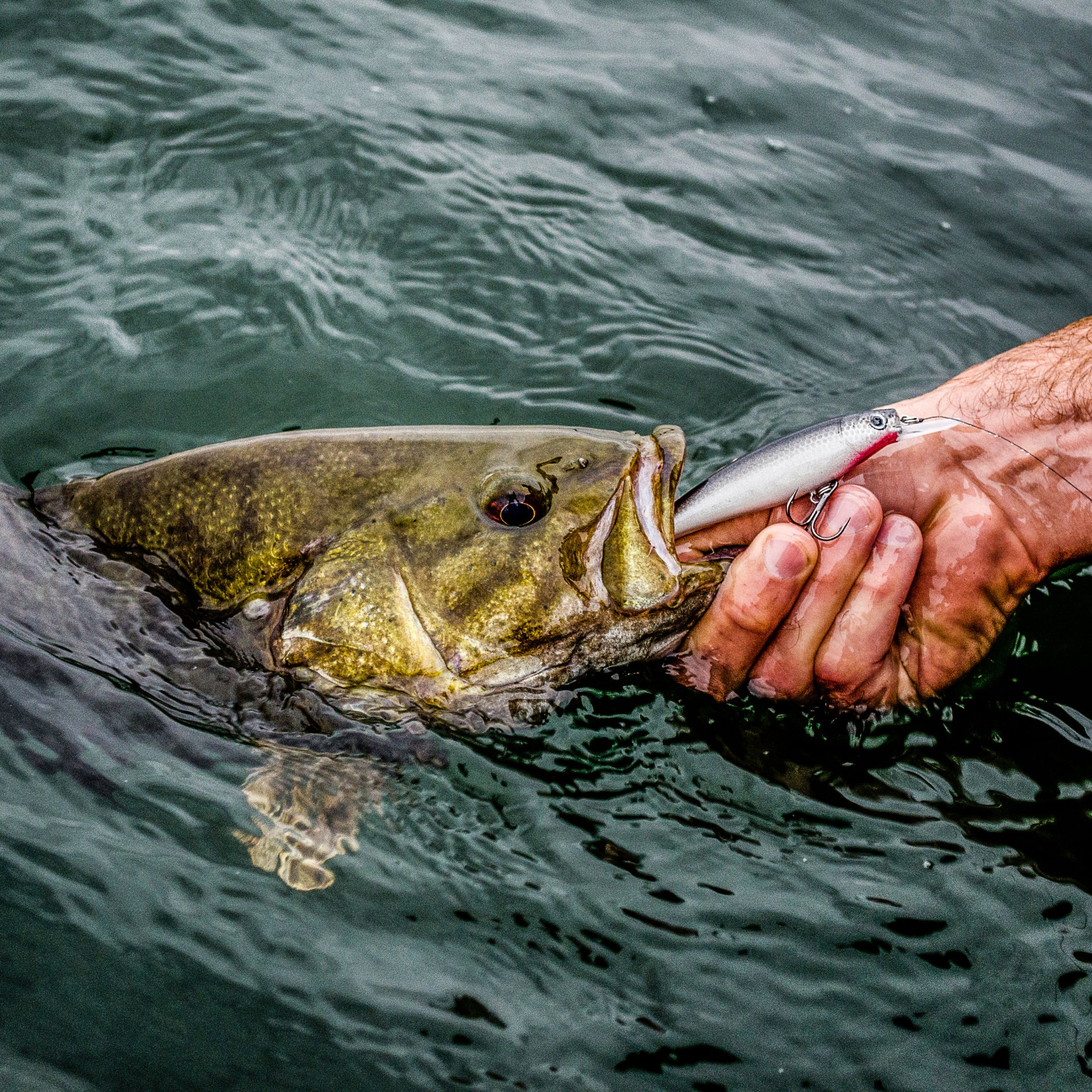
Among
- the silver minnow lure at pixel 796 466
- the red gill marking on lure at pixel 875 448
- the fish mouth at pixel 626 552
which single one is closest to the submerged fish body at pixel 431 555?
the fish mouth at pixel 626 552

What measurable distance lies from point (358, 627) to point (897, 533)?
1943 millimetres

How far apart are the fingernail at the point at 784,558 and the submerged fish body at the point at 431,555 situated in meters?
0.24

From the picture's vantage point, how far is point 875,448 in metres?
3.38

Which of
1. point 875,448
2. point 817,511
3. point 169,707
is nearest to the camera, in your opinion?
point 875,448

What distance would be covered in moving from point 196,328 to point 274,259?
0.69m

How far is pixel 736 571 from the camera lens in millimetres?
3625

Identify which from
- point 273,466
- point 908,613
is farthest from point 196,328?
point 908,613

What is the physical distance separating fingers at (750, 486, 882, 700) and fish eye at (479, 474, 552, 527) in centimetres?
105

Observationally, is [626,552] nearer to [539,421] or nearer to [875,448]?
[875,448]

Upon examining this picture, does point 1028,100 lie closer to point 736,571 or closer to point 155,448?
point 736,571

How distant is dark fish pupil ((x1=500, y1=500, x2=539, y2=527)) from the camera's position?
10.9 feet

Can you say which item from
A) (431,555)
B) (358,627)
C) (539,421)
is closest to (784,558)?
(431,555)

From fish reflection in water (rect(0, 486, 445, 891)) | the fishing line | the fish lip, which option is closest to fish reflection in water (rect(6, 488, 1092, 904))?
fish reflection in water (rect(0, 486, 445, 891))

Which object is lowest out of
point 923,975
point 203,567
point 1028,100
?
point 923,975
